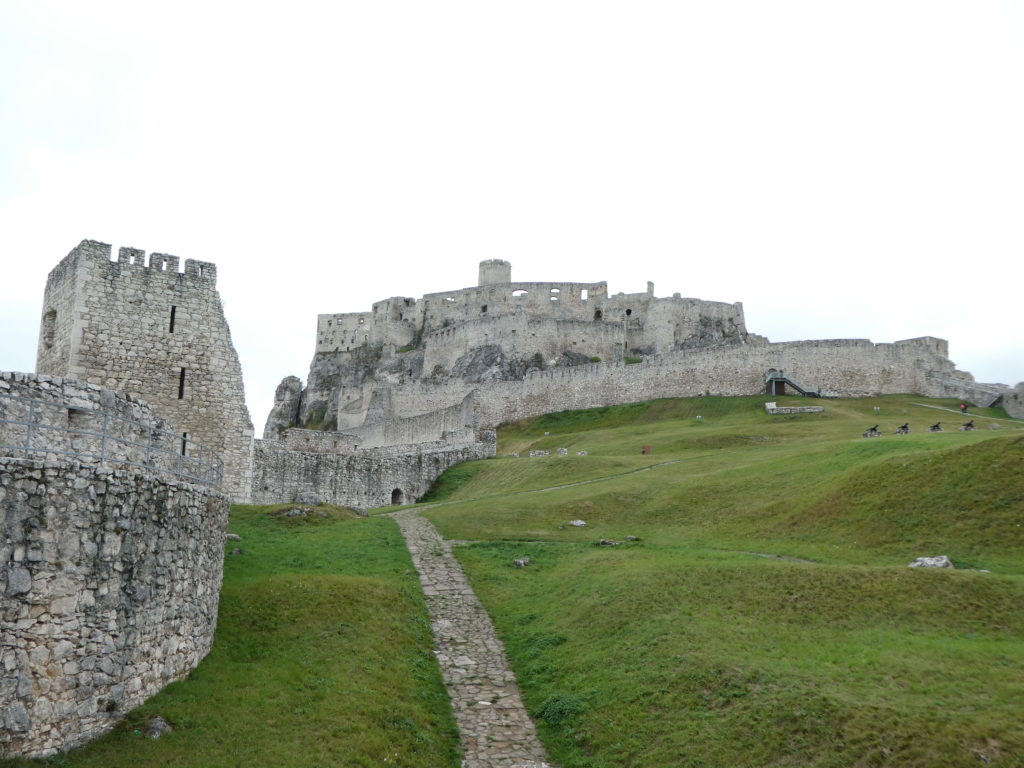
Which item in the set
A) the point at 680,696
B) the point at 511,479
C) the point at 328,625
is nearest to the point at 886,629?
the point at 680,696

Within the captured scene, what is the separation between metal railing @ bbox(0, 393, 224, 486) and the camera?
11.4 metres

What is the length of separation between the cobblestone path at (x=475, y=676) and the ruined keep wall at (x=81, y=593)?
16.4 feet

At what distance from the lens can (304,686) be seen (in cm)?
1431

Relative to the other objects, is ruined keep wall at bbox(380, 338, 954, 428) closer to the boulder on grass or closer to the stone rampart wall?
the boulder on grass

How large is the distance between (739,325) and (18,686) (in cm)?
9303

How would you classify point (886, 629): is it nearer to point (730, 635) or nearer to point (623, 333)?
point (730, 635)

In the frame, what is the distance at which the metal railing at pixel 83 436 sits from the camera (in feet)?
37.2

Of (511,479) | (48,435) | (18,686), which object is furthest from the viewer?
(511,479)

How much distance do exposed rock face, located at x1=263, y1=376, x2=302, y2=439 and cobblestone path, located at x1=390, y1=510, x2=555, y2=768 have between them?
83771mm

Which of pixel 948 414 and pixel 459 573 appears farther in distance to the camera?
pixel 948 414

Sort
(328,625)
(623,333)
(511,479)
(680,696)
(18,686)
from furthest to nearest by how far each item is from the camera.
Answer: (623,333), (511,479), (328,625), (680,696), (18,686)

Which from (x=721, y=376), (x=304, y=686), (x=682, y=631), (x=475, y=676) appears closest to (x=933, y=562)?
(x=682, y=631)

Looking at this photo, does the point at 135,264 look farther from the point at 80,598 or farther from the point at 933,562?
the point at 933,562

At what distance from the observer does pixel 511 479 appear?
42.2 metres
